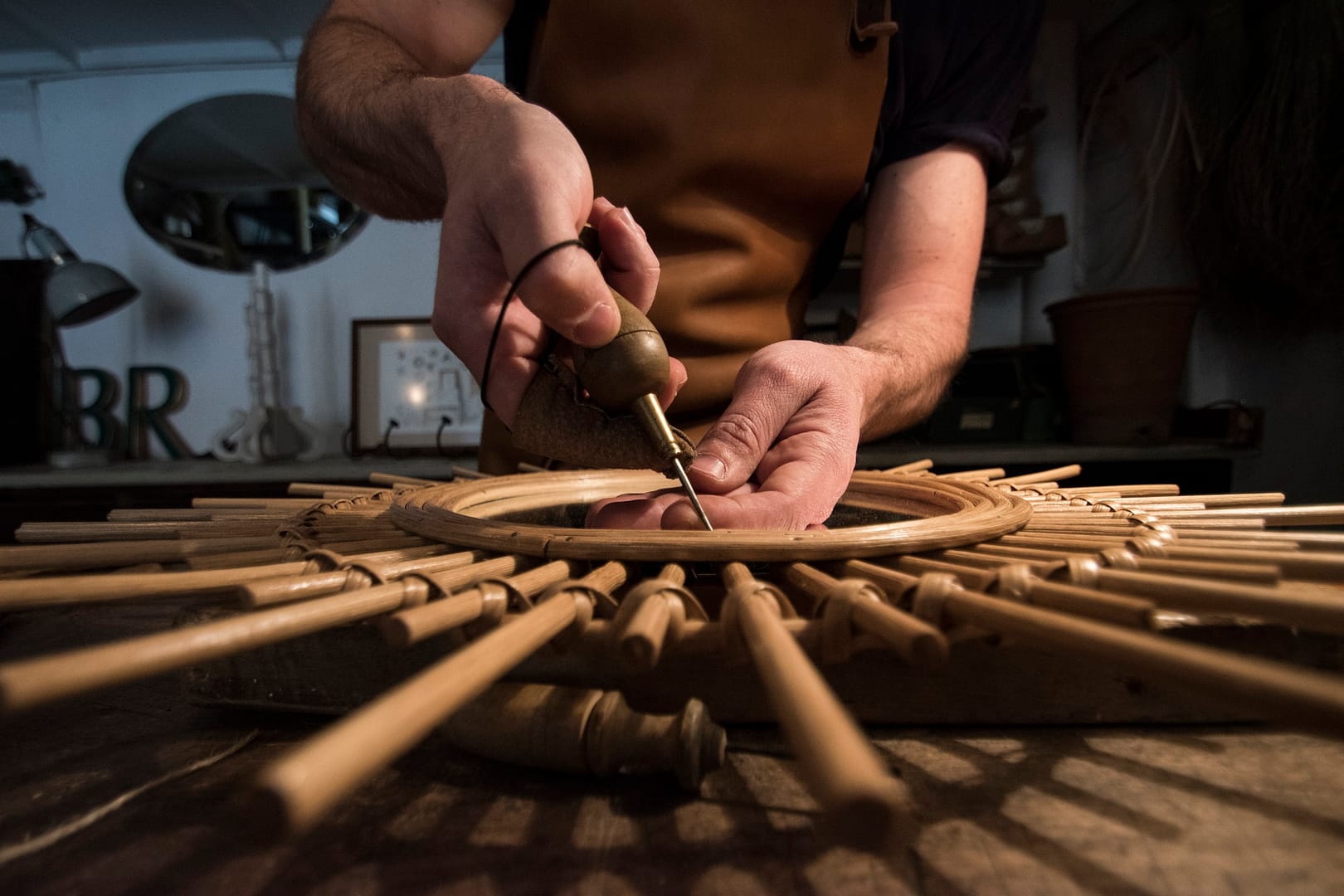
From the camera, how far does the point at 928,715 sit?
41 centimetres

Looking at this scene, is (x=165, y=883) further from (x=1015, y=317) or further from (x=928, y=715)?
(x=1015, y=317)

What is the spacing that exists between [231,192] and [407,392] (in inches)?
34.7

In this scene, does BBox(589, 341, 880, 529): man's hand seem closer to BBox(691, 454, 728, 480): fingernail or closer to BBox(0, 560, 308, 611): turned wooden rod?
BBox(691, 454, 728, 480): fingernail

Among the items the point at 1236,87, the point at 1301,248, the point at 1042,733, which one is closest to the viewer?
the point at 1042,733

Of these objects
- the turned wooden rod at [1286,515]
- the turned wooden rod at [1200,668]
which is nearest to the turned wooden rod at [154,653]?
the turned wooden rod at [1200,668]

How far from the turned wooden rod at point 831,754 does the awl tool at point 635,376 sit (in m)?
0.32

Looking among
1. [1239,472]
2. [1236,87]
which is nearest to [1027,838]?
[1236,87]

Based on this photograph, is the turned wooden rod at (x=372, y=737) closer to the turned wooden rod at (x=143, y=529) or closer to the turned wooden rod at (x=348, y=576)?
the turned wooden rod at (x=348, y=576)

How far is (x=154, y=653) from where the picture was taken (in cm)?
21

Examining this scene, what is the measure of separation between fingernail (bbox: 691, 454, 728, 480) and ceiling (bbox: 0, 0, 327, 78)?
222 cm

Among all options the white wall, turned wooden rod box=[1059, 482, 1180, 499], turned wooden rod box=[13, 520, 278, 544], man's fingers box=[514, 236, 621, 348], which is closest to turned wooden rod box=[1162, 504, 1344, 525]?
turned wooden rod box=[1059, 482, 1180, 499]

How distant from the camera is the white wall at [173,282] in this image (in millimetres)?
2389

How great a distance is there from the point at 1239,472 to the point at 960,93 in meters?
1.75

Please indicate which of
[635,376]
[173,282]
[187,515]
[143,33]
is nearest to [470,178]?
[635,376]
